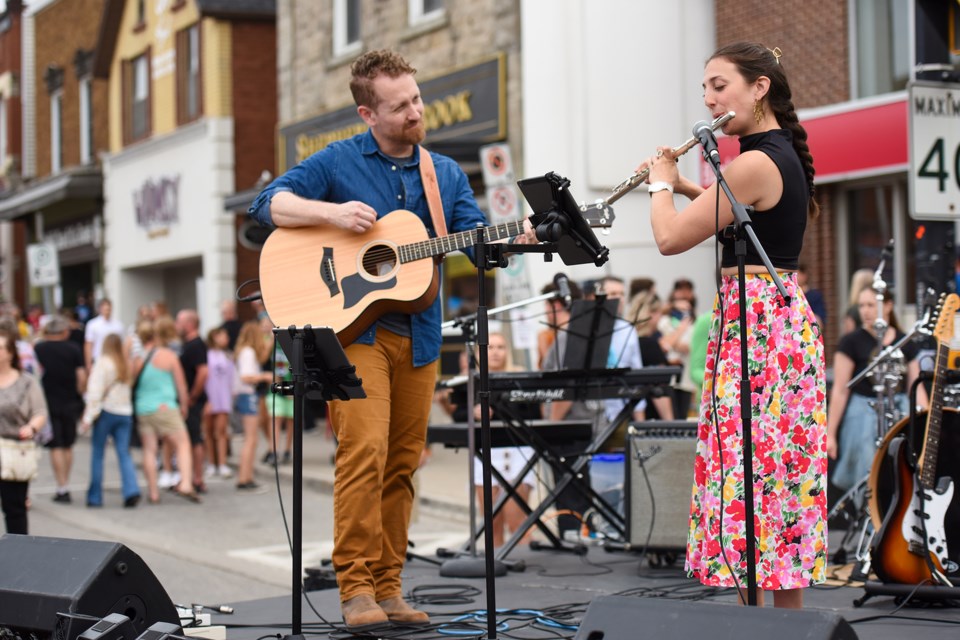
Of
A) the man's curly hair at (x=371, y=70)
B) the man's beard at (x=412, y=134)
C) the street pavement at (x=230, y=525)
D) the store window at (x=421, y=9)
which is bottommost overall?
the street pavement at (x=230, y=525)

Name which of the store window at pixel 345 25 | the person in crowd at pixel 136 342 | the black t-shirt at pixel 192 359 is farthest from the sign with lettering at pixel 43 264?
the black t-shirt at pixel 192 359

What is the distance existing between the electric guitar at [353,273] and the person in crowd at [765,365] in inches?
43.6

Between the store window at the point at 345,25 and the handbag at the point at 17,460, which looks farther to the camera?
the store window at the point at 345,25

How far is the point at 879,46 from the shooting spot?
14102 mm

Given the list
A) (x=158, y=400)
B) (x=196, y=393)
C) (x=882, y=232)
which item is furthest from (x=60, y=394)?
(x=882, y=232)

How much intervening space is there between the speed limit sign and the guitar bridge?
3.43 meters

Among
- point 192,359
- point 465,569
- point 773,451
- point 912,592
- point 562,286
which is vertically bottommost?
point 465,569

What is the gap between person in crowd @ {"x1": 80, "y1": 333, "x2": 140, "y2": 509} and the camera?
12875 millimetres

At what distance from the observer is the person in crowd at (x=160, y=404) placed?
13148 mm

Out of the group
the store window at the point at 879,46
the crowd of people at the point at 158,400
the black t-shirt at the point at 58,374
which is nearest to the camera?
the crowd of people at the point at 158,400

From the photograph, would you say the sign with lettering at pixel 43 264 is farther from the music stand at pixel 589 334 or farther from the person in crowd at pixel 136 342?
the music stand at pixel 589 334

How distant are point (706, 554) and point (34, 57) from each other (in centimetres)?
3361

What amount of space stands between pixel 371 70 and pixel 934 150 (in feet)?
11.3

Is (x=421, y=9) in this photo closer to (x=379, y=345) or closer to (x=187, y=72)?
(x=187, y=72)
